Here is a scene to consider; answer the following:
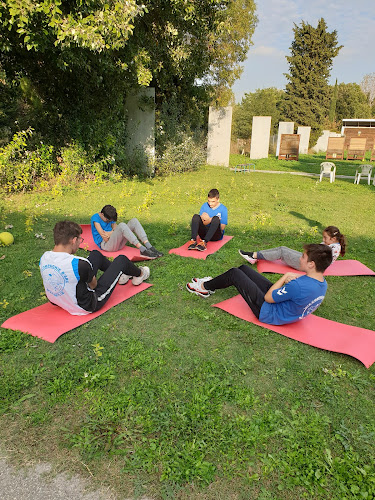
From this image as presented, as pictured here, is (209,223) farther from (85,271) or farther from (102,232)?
(85,271)

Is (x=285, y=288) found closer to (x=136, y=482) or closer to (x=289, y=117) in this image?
(x=136, y=482)

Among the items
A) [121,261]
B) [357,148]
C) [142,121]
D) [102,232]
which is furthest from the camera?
[357,148]

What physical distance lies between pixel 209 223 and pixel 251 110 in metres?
29.5

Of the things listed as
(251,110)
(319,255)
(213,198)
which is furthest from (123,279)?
(251,110)

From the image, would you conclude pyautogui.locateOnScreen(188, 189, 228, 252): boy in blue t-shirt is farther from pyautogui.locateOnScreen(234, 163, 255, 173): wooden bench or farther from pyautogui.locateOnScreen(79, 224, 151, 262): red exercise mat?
pyautogui.locateOnScreen(234, 163, 255, 173): wooden bench

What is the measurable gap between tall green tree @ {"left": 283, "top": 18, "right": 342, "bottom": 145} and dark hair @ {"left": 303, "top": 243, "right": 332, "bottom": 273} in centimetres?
3478

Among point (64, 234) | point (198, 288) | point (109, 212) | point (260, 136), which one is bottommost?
point (198, 288)

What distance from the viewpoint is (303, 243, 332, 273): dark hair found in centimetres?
331

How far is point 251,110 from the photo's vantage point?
32.6m

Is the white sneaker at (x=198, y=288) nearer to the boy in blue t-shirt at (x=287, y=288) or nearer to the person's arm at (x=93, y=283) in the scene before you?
the boy in blue t-shirt at (x=287, y=288)

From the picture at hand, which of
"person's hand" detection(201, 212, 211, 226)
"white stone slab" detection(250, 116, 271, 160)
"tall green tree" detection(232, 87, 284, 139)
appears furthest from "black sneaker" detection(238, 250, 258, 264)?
"tall green tree" detection(232, 87, 284, 139)

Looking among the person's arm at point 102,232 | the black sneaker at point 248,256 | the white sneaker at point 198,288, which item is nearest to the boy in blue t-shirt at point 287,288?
the white sneaker at point 198,288

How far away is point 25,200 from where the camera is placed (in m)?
9.54

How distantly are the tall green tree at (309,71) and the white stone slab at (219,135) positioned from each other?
1845 cm
